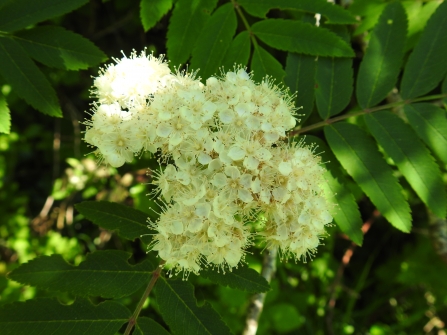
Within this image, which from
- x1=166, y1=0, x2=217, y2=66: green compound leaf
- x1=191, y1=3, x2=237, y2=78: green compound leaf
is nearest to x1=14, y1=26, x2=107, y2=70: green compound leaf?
x1=166, y1=0, x2=217, y2=66: green compound leaf

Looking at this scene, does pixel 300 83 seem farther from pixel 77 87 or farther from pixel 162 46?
pixel 77 87

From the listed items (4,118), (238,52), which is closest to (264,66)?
(238,52)

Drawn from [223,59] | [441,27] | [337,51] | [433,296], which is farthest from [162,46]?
[433,296]

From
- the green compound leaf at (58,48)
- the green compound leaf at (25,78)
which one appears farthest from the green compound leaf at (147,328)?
the green compound leaf at (58,48)

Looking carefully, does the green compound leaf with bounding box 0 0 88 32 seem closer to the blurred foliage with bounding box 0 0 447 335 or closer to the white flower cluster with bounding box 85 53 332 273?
the white flower cluster with bounding box 85 53 332 273

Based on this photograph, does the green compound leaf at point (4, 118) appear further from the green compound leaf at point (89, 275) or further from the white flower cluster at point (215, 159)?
the green compound leaf at point (89, 275)

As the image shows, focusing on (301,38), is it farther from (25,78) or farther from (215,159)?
(25,78)

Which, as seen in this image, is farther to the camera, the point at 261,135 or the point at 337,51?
the point at 337,51
